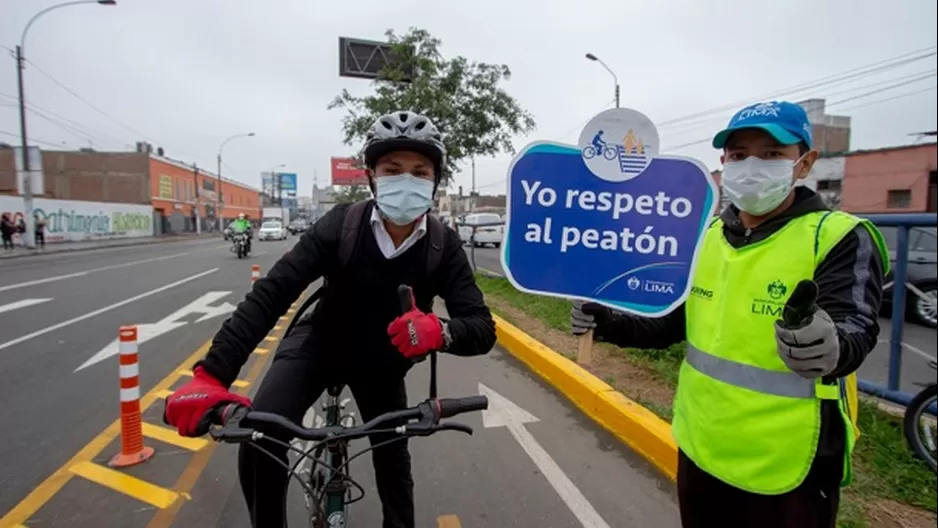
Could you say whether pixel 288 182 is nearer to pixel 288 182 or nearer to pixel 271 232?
pixel 288 182

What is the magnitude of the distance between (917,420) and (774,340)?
9.02ft

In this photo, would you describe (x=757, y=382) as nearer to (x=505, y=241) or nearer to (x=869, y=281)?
(x=869, y=281)

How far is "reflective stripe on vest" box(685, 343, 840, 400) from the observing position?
4.92 feet

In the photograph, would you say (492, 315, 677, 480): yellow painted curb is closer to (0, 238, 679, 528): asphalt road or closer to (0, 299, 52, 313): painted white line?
(0, 238, 679, 528): asphalt road

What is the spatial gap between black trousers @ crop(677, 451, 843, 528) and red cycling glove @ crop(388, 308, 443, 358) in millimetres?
1015

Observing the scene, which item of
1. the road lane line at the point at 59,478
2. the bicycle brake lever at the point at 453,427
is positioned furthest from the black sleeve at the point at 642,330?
the road lane line at the point at 59,478

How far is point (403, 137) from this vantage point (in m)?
2.10

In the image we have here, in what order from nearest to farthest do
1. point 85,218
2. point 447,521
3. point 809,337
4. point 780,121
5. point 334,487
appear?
1. point 809,337
2. point 780,121
3. point 334,487
4. point 447,521
5. point 85,218

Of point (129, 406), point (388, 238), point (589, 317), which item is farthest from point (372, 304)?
point (129, 406)

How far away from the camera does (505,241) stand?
2303 millimetres

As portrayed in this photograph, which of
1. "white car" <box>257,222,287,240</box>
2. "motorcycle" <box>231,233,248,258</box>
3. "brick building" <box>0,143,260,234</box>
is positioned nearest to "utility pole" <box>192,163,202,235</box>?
"brick building" <box>0,143,260,234</box>

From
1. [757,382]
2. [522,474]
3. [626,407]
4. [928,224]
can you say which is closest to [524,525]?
[522,474]

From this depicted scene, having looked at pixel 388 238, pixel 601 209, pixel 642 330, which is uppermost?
pixel 601 209

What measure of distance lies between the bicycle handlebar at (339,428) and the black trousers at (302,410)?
0.24m
